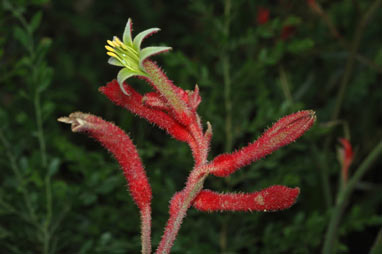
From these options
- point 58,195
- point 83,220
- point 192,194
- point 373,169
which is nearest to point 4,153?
point 58,195

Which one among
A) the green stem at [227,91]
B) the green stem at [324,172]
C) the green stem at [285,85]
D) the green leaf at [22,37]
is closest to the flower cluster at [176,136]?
A: the green leaf at [22,37]

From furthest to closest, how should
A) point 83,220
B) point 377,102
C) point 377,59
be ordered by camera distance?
point 377,102 < point 377,59 < point 83,220

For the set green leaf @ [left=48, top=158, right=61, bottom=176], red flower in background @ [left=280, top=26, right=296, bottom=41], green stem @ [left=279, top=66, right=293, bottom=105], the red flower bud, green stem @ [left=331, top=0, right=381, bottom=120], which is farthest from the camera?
red flower in background @ [left=280, top=26, right=296, bottom=41]

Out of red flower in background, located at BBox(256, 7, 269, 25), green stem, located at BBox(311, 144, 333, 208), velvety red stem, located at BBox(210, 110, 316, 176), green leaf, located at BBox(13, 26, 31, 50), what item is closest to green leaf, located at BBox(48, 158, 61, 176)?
green leaf, located at BBox(13, 26, 31, 50)

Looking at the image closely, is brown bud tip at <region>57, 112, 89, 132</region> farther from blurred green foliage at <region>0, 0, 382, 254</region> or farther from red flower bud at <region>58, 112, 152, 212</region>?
blurred green foliage at <region>0, 0, 382, 254</region>

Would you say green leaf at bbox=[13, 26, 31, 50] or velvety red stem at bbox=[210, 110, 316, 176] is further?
green leaf at bbox=[13, 26, 31, 50]

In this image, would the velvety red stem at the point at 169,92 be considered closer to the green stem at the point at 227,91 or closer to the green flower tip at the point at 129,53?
the green flower tip at the point at 129,53

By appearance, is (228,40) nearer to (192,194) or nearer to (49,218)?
(49,218)

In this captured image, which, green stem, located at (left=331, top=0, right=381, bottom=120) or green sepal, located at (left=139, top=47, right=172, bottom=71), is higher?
green stem, located at (left=331, top=0, right=381, bottom=120)
